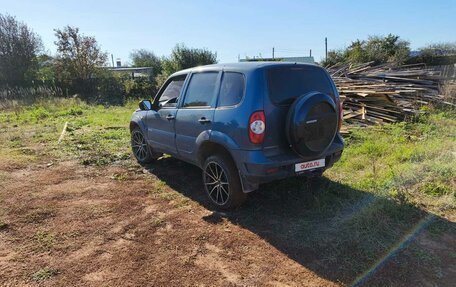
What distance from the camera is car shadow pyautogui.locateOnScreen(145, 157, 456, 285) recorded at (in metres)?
3.45

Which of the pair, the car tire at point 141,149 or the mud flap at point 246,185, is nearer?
the mud flap at point 246,185

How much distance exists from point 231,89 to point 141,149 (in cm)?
331

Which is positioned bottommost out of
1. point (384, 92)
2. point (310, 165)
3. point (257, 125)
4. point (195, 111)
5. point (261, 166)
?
point (310, 165)

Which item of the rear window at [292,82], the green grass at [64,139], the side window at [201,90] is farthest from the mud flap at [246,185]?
the green grass at [64,139]

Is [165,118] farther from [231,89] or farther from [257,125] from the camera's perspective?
[257,125]

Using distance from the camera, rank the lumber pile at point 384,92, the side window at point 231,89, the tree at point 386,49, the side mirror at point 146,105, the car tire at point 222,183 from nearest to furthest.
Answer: the side window at point 231,89 → the car tire at point 222,183 → the side mirror at point 146,105 → the lumber pile at point 384,92 → the tree at point 386,49

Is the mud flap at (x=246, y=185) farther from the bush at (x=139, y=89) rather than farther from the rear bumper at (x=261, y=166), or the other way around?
the bush at (x=139, y=89)

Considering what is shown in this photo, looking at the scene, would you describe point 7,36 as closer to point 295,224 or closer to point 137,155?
point 137,155

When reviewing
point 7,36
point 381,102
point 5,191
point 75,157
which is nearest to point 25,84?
point 7,36

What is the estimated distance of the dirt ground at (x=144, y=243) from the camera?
130 inches

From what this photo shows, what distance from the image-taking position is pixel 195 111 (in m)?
5.01

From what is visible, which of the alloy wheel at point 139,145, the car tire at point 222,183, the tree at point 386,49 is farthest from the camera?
the tree at point 386,49

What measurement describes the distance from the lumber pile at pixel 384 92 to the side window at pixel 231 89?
249 inches

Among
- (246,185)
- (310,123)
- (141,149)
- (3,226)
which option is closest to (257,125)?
(310,123)
